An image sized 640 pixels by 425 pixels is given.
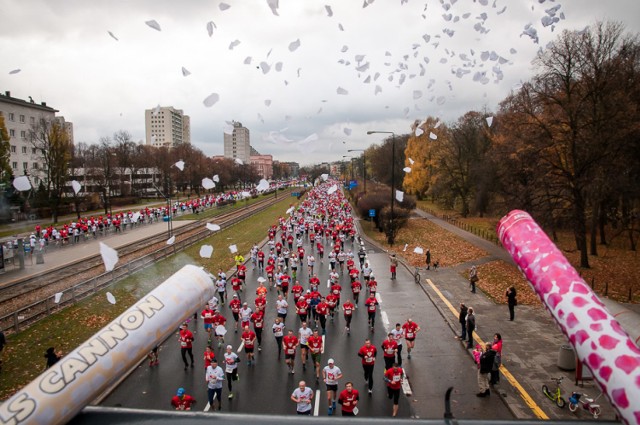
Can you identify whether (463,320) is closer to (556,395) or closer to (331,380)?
(556,395)

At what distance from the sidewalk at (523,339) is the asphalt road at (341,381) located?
0.61 meters

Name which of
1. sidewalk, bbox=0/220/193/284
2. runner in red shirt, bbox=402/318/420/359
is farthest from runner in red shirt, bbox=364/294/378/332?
sidewalk, bbox=0/220/193/284

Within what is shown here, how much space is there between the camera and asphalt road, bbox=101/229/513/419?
1027 cm

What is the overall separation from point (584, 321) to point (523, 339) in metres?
13.4

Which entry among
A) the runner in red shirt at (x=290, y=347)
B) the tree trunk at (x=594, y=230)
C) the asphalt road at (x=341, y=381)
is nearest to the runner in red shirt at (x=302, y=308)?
the asphalt road at (x=341, y=381)

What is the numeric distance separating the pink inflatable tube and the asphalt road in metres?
7.73

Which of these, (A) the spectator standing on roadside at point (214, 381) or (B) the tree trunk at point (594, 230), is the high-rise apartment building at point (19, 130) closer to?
(A) the spectator standing on roadside at point (214, 381)

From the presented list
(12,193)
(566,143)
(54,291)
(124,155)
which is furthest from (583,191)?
(124,155)

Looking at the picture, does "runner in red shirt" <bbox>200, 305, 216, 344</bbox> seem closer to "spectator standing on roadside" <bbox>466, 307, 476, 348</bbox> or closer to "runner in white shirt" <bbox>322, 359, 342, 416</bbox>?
"runner in white shirt" <bbox>322, 359, 342, 416</bbox>

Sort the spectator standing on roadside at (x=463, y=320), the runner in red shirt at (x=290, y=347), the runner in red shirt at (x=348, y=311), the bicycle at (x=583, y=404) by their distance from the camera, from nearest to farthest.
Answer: the bicycle at (x=583, y=404), the runner in red shirt at (x=290, y=347), the spectator standing on roadside at (x=463, y=320), the runner in red shirt at (x=348, y=311)

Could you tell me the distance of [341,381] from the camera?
38.3 ft

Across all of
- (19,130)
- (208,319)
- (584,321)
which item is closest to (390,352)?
(208,319)

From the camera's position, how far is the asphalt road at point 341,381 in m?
Answer: 10.3

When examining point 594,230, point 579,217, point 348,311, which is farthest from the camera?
point 594,230
